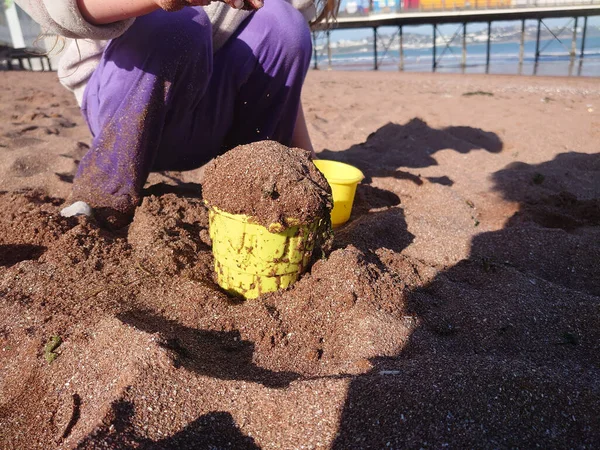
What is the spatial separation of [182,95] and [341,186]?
0.78 meters

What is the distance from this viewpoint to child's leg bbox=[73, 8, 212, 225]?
1.84 meters

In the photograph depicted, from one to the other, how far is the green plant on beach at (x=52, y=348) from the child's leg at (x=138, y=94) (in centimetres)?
82

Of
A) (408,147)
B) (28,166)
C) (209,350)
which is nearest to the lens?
(209,350)

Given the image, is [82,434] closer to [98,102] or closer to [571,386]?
[571,386]

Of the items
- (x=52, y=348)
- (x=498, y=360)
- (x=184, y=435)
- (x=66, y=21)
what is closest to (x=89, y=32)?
(x=66, y=21)

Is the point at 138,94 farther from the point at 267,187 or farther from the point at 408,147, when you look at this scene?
the point at 408,147

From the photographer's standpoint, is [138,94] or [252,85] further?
[252,85]

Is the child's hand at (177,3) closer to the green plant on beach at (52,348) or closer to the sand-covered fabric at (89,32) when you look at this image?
the sand-covered fabric at (89,32)

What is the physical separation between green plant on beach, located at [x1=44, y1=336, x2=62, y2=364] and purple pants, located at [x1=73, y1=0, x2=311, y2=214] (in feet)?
2.72

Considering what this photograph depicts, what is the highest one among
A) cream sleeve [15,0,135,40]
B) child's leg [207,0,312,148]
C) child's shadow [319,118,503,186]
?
cream sleeve [15,0,135,40]

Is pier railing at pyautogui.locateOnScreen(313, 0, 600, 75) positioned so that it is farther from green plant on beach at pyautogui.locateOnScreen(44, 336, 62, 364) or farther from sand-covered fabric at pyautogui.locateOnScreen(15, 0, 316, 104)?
green plant on beach at pyautogui.locateOnScreen(44, 336, 62, 364)

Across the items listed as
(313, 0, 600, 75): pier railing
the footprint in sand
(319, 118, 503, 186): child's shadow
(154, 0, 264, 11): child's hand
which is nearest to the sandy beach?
the footprint in sand

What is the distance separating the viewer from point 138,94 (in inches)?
73.4

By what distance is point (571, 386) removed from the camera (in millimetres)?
1128
